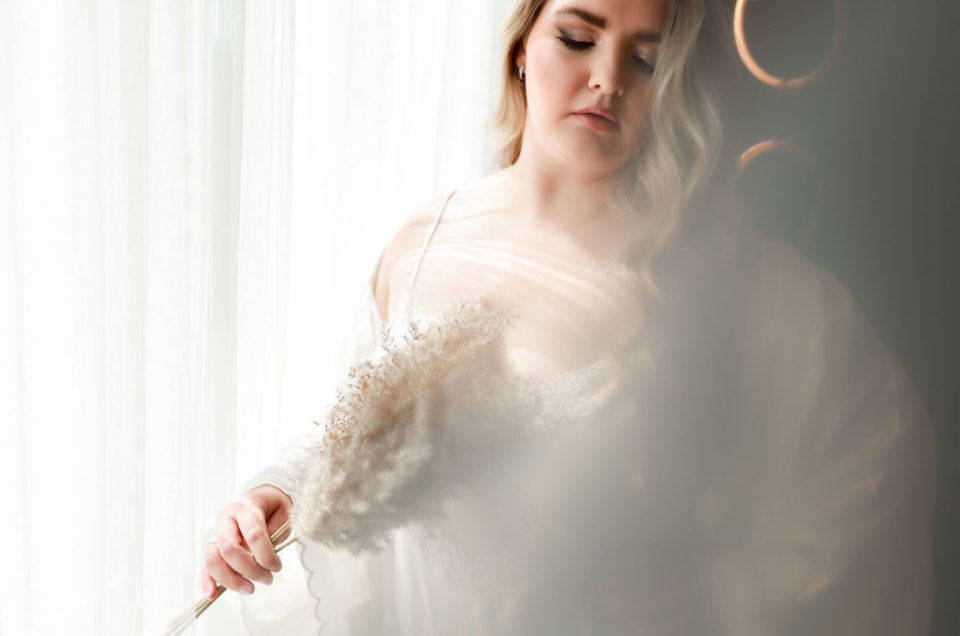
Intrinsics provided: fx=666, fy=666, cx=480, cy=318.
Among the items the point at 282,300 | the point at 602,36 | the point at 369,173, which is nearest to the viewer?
the point at 602,36

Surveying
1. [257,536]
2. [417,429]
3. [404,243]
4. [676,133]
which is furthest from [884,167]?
[257,536]

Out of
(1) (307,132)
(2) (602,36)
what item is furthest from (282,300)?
(2) (602,36)

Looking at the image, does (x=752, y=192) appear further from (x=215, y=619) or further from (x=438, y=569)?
(x=215, y=619)

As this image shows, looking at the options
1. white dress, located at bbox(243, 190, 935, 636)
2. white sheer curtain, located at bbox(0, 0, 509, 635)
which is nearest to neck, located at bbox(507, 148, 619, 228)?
white dress, located at bbox(243, 190, 935, 636)

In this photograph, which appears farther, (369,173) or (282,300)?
(369,173)

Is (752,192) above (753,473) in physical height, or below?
above

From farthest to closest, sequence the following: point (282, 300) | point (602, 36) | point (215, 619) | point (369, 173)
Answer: point (369, 173), point (282, 300), point (215, 619), point (602, 36)

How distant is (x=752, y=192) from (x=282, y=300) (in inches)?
27.8

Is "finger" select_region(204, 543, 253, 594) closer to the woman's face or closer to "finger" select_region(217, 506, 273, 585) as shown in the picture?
"finger" select_region(217, 506, 273, 585)

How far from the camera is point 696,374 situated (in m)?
0.58

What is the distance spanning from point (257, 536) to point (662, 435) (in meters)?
0.41

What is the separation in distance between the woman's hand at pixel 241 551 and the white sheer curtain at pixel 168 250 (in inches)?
5.0

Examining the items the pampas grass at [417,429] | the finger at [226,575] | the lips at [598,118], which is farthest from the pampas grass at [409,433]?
the lips at [598,118]

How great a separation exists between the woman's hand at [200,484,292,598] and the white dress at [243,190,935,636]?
15 cm
